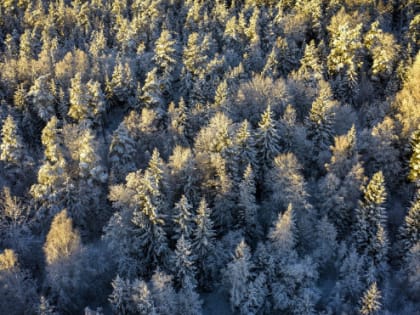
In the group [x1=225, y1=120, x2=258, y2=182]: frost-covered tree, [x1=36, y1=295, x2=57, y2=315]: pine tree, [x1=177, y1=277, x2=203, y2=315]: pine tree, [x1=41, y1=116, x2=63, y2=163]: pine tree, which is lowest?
[x1=177, y1=277, x2=203, y2=315]: pine tree

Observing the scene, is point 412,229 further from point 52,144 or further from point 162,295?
point 52,144

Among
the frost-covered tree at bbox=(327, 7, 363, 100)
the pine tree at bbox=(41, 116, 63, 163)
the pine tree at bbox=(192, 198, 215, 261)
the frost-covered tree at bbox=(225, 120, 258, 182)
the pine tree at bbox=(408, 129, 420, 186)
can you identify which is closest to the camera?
the pine tree at bbox=(192, 198, 215, 261)

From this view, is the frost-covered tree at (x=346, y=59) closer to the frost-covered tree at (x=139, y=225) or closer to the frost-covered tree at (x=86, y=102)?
the frost-covered tree at (x=86, y=102)

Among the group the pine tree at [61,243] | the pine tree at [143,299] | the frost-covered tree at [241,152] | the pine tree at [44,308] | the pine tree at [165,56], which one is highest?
the pine tree at [165,56]

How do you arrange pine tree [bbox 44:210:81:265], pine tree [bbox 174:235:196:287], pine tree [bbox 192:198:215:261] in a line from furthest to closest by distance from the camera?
1. pine tree [bbox 192:198:215:261]
2. pine tree [bbox 174:235:196:287]
3. pine tree [bbox 44:210:81:265]

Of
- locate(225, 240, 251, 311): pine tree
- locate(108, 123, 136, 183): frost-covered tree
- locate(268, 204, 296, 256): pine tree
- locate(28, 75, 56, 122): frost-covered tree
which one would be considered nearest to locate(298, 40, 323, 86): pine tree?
locate(108, 123, 136, 183): frost-covered tree

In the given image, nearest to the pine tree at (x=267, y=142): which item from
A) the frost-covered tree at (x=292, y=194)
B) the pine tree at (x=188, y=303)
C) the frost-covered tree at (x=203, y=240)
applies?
the frost-covered tree at (x=292, y=194)

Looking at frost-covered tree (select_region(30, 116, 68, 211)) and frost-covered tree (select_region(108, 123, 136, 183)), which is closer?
frost-covered tree (select_region(30, 116, 68, 211))

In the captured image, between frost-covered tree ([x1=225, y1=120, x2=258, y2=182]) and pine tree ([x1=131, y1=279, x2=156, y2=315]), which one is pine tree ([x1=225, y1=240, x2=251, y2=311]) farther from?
frost-covered tree ([x1=225, y1=120, x2=258, y2=182])
